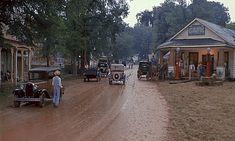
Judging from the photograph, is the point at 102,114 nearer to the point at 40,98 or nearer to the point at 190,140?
the point at 40,98

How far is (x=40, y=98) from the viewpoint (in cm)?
2103

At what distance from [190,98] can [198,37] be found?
23685mm

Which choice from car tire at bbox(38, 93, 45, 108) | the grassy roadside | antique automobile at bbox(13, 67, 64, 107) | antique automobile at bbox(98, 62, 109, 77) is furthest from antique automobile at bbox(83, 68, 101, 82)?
car tire at bbox(38, 93, 45, 108)

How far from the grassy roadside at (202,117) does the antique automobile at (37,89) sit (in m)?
6.30

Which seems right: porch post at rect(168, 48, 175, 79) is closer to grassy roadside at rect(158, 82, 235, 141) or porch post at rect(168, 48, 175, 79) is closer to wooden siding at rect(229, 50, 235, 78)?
wooden siding at rect(229, 50, 235, 78)

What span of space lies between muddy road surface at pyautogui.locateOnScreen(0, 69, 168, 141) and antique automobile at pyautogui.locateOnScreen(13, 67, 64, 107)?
392 mm

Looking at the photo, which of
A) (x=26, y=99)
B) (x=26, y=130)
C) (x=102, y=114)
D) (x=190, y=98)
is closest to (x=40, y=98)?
(x=26, y=99)

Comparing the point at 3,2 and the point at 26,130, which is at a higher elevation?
the point at 3,2

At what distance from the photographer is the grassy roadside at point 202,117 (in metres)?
14.0

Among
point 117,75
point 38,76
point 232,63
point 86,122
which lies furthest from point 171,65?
point 86,122

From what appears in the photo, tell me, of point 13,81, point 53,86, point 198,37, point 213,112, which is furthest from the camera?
point 198,37

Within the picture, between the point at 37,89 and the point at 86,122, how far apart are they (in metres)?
6.22

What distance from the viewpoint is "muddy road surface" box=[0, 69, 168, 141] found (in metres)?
13.2

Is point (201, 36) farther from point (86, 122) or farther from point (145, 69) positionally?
point (86, 122)
